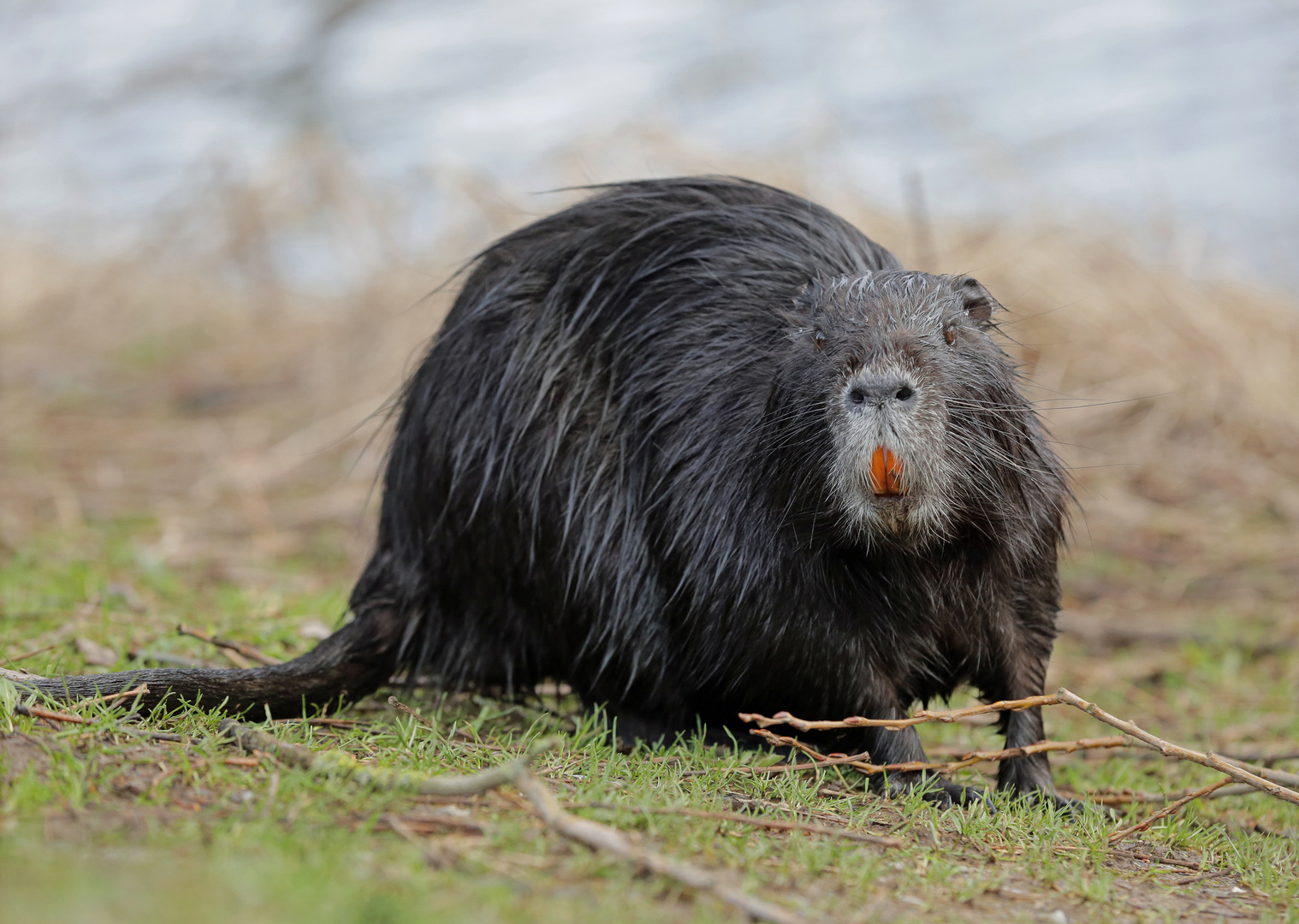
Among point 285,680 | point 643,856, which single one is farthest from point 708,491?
point 643,856

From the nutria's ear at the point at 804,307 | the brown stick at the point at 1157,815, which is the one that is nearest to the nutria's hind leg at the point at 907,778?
the brown stick at the point at 1157,815

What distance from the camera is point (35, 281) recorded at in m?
10.5

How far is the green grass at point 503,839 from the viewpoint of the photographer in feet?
5.08

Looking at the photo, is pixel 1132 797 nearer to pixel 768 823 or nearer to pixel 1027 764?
pixel 1027 764

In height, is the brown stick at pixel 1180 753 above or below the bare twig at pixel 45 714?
below

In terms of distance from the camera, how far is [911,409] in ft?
7.39

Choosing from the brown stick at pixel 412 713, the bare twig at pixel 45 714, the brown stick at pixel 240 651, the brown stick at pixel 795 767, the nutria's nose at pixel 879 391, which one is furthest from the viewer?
the brown stick at pixel 240 651

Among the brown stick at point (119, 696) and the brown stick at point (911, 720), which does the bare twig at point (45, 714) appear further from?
the brown stick at point (911, 720)

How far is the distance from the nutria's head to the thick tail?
3.91ft

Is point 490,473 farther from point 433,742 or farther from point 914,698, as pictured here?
point 914,698

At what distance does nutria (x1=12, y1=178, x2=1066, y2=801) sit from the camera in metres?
2.44

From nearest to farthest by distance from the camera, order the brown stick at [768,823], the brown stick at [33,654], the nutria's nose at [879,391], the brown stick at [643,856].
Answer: the brown stick at [643,856] < the brown stick at [768,823] < the nutria's nose at [879,391] < the brown stick at [33,654]

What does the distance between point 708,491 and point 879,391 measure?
0.62 m

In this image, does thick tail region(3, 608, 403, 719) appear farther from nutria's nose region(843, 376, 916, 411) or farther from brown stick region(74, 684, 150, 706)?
nutria's nose region(843, 376, 916, 411)
